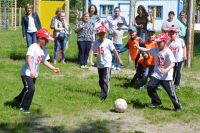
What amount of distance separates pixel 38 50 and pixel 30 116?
3.96 ft

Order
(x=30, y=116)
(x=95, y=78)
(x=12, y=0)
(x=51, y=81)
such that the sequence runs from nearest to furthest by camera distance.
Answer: (x=30, y=116) < (x=51, y=81) < (x=95, y=78) < (x=12, y=0)

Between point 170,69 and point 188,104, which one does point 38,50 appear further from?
point 188,104

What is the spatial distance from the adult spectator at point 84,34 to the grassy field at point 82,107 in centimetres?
122

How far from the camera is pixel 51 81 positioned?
12.0 meters

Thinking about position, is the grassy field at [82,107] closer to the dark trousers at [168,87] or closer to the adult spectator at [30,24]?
the dark trousers at [168,87]

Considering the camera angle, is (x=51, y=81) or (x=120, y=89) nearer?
(x=120, y=89)

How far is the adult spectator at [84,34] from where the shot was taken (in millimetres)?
14469

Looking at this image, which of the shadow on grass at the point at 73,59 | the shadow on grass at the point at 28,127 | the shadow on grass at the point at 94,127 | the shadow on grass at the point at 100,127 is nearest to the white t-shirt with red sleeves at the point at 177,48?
the shadow on grass at the point at 100,127

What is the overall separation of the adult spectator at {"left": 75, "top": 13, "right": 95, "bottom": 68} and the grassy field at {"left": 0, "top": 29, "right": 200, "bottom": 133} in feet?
4.01

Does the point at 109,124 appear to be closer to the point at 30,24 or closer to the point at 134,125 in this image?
the point at 134,125

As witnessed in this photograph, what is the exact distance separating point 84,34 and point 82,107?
18.7ft

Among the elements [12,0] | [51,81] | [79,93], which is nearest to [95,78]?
[51,81]

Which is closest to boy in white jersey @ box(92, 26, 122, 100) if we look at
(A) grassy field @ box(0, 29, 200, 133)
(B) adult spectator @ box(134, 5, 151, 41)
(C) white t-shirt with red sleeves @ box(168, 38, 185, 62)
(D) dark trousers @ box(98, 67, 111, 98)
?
(D) dark trousers @ box(98, 67, 111, 98)

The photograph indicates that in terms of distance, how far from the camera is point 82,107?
909 cm
